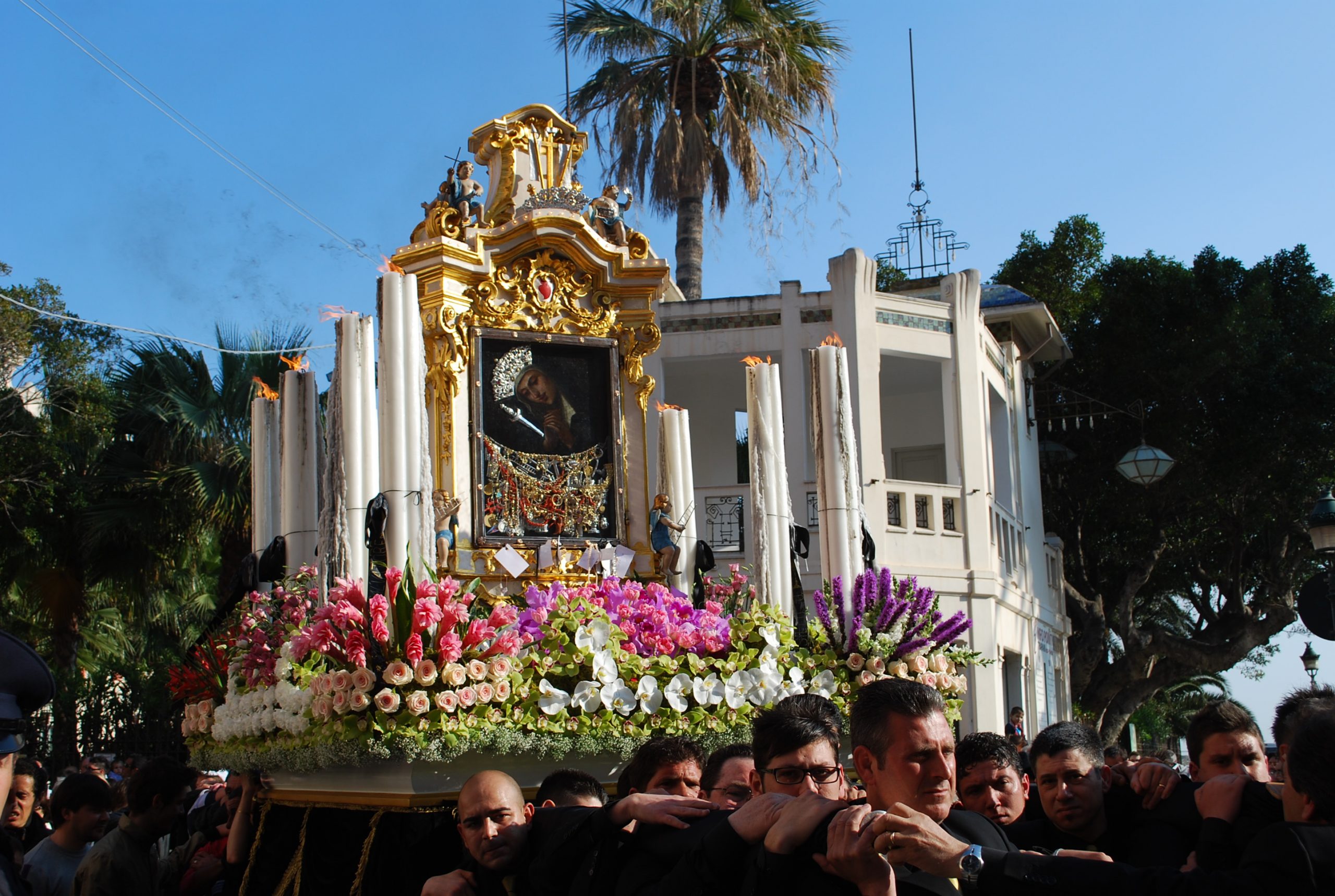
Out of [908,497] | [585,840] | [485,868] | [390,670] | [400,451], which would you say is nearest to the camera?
[585,840]

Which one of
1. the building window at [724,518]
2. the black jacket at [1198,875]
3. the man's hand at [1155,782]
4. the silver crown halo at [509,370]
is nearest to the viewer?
the black jacket at [1198,875]

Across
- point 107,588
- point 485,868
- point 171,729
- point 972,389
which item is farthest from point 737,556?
point 485,868

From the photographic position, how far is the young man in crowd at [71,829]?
6367mm

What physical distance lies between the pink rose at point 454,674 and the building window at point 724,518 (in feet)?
46.0

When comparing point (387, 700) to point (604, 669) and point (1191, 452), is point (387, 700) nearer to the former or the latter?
point (604, 669)

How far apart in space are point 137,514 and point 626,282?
11.2 meters

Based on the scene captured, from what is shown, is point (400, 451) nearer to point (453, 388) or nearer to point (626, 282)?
point (453, 388)

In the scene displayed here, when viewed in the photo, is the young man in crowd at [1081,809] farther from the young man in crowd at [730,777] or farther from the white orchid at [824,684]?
the white orchid at [824,684]

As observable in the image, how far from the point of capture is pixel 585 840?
3926 millimetres

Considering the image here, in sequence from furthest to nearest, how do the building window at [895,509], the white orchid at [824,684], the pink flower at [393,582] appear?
the building window at [895,509], the white orchid at [824,684], the pink flower at [393,582]

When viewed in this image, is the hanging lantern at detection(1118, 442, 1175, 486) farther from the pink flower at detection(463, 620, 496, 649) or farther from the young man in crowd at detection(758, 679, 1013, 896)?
the young man in crowd at detection(758, 679, 1013, 896)

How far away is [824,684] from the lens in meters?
7.63

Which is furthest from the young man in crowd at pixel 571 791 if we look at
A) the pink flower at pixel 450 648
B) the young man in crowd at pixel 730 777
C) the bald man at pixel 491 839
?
the pink flower at pixel 450 648

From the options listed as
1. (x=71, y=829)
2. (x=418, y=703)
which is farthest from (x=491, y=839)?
(x=71, y=829)
